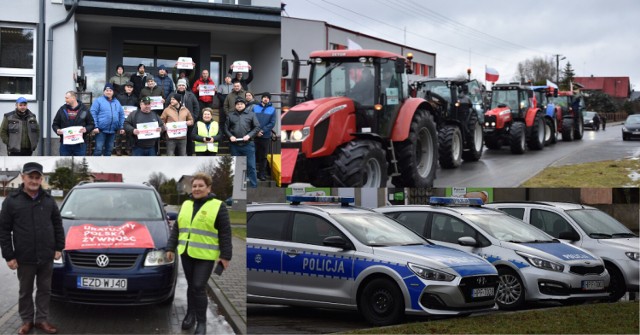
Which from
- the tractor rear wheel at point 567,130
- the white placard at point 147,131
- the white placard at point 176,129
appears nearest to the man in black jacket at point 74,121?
the white placard at point 147,131

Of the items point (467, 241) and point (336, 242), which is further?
point (467, 241)

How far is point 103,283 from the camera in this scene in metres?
5.39

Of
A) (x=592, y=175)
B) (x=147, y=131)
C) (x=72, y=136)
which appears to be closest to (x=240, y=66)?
(x=147, y=131)

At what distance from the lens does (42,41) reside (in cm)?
716

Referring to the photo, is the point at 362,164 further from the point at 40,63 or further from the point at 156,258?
the point at 40,63

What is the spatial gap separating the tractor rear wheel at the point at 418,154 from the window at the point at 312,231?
127 centimetres

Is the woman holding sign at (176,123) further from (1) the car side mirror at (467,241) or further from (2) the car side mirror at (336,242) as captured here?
(1) the car side mirror at (467,241)

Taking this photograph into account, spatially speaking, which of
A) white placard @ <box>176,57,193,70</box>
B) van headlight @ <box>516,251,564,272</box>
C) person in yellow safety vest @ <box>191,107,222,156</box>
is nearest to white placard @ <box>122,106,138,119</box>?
white placard @ <box>176,57,193,70</box>

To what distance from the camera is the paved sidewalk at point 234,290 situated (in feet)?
19.5

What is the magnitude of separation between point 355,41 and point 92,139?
258 centimetres

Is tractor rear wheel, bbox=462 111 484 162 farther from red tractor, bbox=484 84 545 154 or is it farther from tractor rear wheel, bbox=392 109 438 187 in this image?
tractor rear wheel, bbox=392 109 438 187

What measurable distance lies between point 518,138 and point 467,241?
1.70m

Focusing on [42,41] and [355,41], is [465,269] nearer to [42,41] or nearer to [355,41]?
[355,41]

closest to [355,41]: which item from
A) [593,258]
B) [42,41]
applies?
[42,41]
